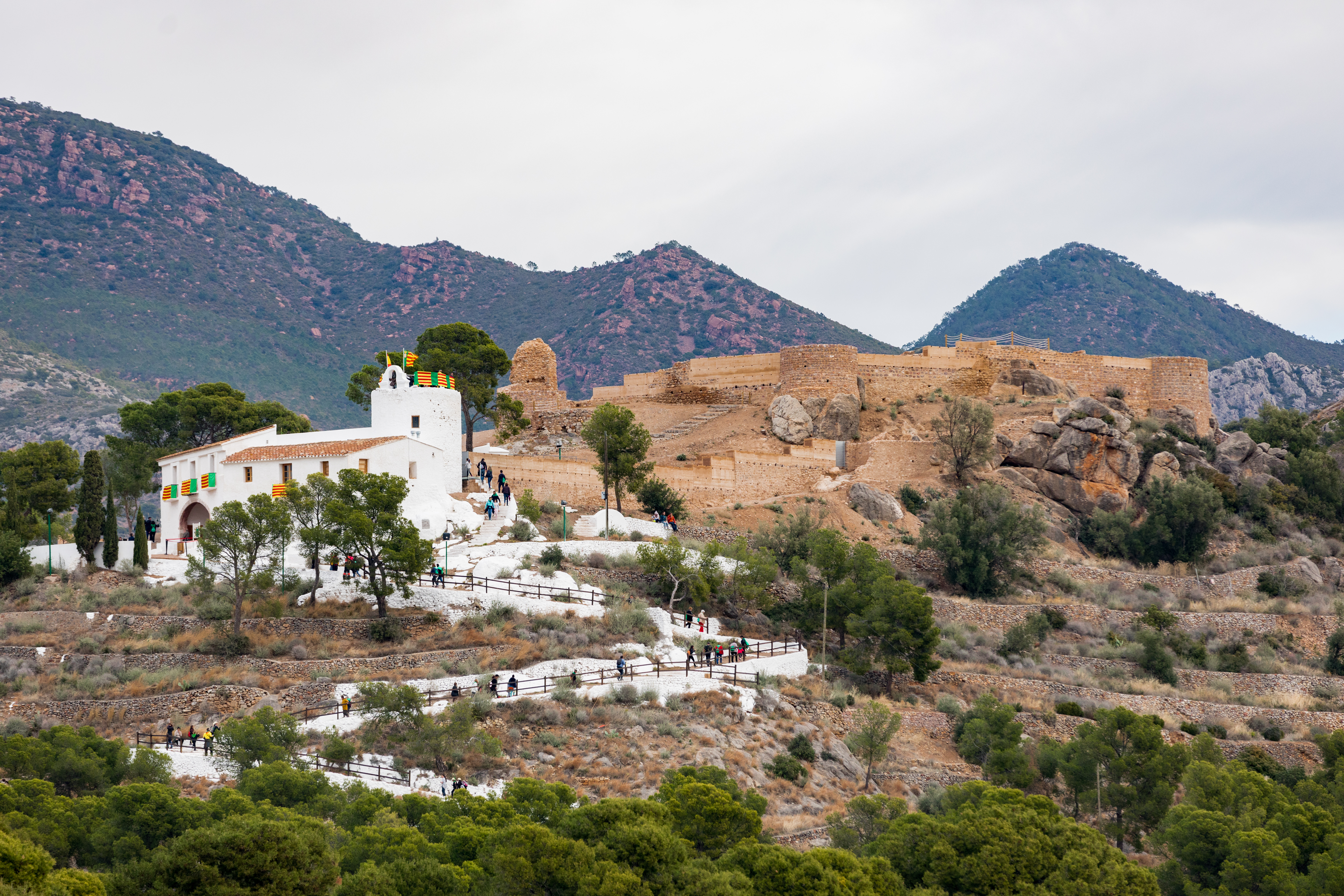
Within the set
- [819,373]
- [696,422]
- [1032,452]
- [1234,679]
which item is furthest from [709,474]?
[1234,679]

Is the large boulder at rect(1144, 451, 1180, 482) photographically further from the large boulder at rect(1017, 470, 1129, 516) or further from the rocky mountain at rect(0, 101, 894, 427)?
the rocky mountain at rect(0, 101, 894, 427)

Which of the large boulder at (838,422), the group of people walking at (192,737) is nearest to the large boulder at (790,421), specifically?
the large boulder at (838,422)

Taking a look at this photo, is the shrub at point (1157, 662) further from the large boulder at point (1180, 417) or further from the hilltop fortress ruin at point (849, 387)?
the large boulder at point (1180, 417)

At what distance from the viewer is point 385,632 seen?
30.8m

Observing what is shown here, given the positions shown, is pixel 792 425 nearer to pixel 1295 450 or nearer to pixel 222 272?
pixel 1295 450

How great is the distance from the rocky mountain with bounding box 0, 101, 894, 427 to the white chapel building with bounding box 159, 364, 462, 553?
5432cm

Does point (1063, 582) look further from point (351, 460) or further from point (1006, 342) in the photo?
point (351, 460)

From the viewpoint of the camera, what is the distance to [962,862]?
1961cm

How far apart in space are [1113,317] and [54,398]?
382ft

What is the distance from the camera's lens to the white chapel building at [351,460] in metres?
36.6

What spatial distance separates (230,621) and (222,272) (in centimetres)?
9329

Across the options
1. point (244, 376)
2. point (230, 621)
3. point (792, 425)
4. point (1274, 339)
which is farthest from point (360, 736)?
point (1274, 339)

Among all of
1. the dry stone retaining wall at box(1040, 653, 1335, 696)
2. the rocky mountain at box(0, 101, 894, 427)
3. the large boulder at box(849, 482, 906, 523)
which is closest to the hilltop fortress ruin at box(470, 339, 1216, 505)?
the large boulder at box(849, 482, 906, 523)

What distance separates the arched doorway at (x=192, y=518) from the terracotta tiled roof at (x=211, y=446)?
1.78 meters
